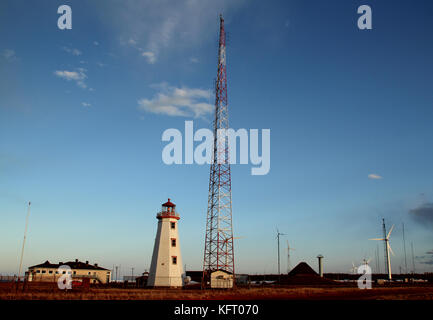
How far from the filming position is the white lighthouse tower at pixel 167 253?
70.5 meters

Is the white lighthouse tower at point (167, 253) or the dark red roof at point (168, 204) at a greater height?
the dark red roof at point (168, 204)

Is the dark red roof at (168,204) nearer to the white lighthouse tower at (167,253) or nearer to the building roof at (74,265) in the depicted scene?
the white lighthouse tower at (167,253)

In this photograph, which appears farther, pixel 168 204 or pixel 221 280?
pixel 221 280

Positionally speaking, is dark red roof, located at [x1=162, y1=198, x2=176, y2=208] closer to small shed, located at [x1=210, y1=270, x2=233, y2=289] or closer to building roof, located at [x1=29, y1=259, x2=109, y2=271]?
small shed, located at [x1=210, y1=270, x2=233, y2=289]

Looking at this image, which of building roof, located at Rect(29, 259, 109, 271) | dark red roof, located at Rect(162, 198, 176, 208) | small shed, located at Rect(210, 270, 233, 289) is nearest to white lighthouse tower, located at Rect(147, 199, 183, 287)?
dark red roof, located at Rect(162, 198, 176, 208)

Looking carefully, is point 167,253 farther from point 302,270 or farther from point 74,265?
point 302,270

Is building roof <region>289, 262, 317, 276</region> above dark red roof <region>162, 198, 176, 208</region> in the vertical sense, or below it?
below

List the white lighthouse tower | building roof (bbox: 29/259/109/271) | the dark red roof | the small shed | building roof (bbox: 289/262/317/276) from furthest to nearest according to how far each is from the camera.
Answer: building roof (bbox: 289/262/317/276), building roof (bbox: 29/259/109/271), the small shed, the dark red roof, the white lighthouse tower

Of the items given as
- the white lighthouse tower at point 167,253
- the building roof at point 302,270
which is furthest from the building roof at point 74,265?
the building roof at point 302,270

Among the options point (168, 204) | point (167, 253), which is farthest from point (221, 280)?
point (168, 204)

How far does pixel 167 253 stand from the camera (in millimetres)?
71250

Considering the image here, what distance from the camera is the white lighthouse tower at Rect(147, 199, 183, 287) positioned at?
70500mm

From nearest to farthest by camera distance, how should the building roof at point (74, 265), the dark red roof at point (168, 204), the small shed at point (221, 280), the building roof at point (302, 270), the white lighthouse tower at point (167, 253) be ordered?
the white lighthouse tower at point (167, 253)
the dark red roof at point (168, 204)
the small shed at point (221, 280)
the building roof at point (74, 265)
the building roof at point (302, 270)
